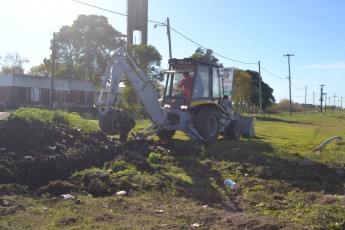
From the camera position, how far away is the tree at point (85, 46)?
64.7 meters

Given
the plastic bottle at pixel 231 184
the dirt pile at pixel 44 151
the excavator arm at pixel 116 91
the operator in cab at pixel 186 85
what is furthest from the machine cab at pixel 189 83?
the plastic bottle at pixel 231 184

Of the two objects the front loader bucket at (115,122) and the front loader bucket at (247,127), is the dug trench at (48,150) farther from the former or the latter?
the front loader bucket at (247,127)

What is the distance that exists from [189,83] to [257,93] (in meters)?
66.7

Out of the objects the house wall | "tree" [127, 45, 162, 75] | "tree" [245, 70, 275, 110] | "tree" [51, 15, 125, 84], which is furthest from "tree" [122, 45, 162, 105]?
"tree" [245, 70, 275, 110]

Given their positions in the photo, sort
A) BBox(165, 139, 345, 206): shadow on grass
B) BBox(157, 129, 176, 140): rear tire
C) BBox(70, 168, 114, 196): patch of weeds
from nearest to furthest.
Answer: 1. BBox(70, 168, 114, 196): patch of weeds
2. BBox(165, 139, 345, 206): shadow on grass
3. BBox(157, 129, 176, 140): rear tire

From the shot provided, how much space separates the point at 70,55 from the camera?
66438 mm

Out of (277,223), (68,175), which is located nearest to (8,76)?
(68,175)

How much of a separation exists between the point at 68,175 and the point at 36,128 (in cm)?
320

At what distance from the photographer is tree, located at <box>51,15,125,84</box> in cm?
6469

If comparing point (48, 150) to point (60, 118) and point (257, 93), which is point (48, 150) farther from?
point (257, 93)

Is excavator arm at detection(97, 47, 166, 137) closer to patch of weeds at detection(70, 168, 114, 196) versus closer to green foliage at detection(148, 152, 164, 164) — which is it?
green foliage at detection(148, 152, 164, 164)

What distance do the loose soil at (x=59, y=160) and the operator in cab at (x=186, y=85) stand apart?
6.09 ft

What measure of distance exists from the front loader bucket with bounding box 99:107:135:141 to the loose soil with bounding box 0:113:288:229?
0.39m

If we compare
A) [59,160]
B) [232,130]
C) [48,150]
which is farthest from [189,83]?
[59,160]
